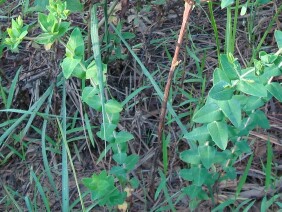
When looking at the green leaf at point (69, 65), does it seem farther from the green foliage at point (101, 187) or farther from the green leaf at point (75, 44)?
the green foliage at point (101, 187)

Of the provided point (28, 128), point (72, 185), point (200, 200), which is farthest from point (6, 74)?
point (200, 200)

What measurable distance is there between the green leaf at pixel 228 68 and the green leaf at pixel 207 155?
0.97 ft

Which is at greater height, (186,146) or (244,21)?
(244,21)

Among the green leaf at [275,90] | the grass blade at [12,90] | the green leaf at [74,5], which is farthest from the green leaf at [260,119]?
the grass blade at [12,90]

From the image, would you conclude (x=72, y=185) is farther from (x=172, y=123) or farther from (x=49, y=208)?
(x=172, y=123)

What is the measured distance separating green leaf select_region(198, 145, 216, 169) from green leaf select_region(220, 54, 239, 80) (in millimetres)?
294

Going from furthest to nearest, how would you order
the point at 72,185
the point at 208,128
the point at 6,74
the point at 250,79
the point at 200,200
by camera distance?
the point at 6,74 < the point at 72,185 < the point at 200,200 < the point at 208,128 < the point at 250,79

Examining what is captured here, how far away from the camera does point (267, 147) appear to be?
195 centimetres

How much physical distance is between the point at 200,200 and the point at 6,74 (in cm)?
102

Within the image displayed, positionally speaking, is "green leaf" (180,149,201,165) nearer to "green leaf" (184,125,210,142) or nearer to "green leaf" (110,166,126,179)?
"green leaf" (184,125,210,142)

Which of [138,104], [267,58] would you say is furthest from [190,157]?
[138,104]

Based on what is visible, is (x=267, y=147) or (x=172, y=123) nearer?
(x=267, y=147)

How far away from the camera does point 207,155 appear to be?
1.60 meters

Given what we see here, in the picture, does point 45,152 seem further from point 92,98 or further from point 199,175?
point 199,175
